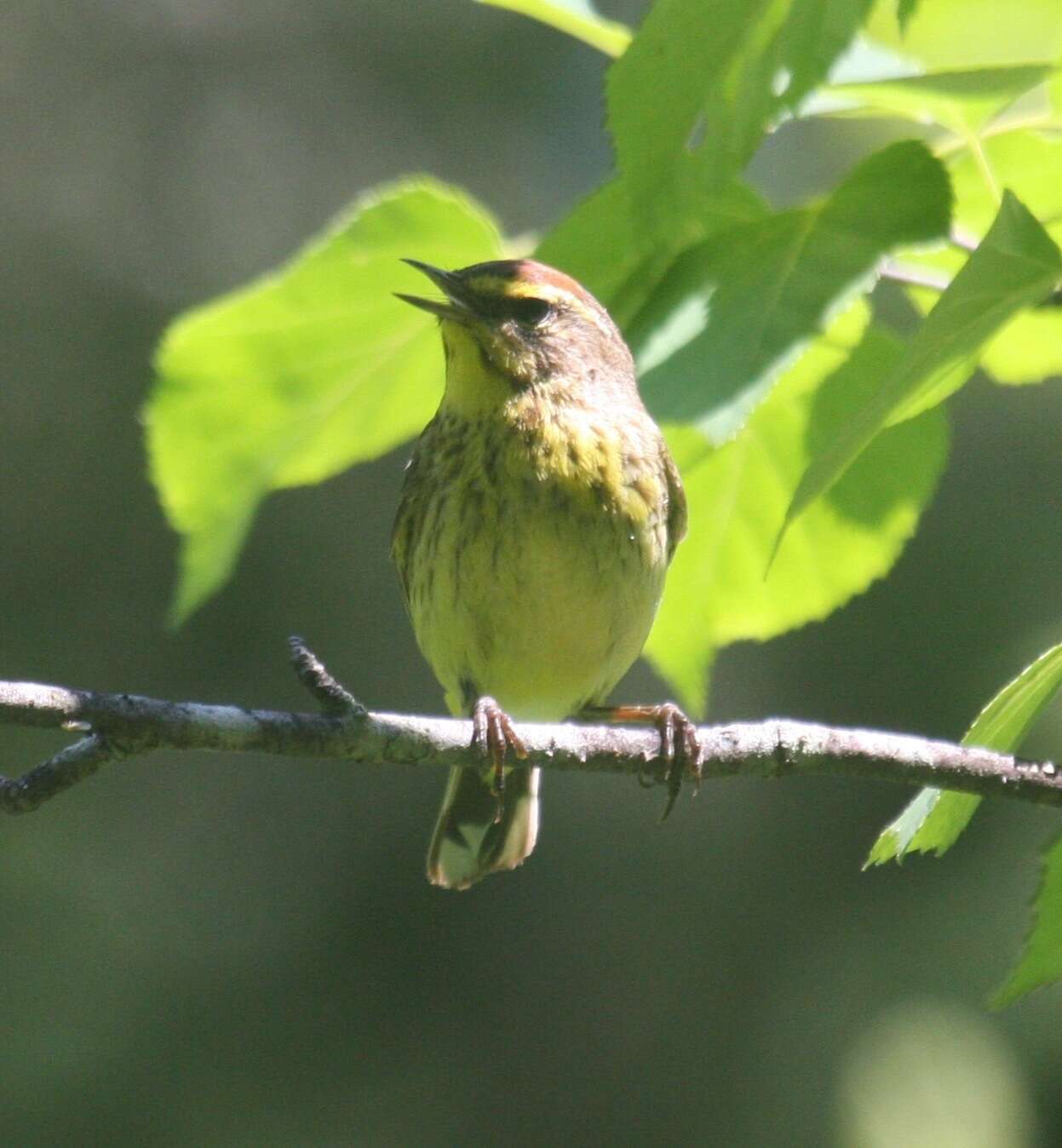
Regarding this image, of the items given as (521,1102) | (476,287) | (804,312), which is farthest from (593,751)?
(521,1102)

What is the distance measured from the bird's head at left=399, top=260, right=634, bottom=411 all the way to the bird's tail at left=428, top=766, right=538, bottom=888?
1.19 metres

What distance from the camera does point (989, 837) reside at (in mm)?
7922

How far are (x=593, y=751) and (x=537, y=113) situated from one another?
34.8 feet

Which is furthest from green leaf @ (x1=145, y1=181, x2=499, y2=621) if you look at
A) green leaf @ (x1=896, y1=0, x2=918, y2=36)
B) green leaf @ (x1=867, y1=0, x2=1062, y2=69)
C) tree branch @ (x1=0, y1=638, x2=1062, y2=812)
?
green leaf @ (x1=867, y1=0, x2=1062, y2=69)

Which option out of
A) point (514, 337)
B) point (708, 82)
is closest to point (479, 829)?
point (514, 337)

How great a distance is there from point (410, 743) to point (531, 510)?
5.35 ft

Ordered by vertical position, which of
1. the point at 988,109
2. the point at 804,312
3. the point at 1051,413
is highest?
the point at 988,109

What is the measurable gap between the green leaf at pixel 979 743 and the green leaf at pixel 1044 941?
0.15 meters

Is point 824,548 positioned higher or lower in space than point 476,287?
lower

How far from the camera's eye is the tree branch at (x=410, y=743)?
1.99m

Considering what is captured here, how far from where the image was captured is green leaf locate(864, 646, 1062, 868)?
2.19 m

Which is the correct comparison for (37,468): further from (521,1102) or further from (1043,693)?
(1043,693)

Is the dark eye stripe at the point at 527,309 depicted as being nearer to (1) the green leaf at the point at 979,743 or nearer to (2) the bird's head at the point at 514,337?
(2) the bird's head at the point at 514,337

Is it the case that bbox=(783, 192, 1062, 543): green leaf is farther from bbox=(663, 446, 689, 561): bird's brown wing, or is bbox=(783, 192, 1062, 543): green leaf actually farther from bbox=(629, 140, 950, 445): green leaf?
bbox=(663, 446, 689, 561): bird's brown wing
